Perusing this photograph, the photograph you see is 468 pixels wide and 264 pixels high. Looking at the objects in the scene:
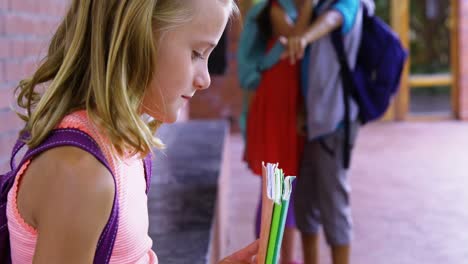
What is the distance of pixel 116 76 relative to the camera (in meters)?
1.06

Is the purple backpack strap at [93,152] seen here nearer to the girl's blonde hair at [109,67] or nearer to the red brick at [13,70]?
the girl's blonde hair at [109,67]

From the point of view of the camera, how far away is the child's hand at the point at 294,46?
291 centimetres

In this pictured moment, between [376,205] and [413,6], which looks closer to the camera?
[376,205]

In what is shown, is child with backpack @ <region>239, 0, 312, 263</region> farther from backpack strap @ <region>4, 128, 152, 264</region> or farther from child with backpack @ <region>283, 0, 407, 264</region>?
backpack strap @ <region>4, 128, 152, 264</region>

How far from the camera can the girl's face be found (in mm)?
1122

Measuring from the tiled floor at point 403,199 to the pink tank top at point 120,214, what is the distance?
9.98 ft

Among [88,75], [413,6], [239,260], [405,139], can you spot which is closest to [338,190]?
[239,260]

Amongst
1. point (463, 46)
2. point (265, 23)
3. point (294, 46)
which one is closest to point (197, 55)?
point (294, 46)

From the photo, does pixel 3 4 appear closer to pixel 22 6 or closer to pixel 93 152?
pixel 22 6

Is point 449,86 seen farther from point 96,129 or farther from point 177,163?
point 96,129

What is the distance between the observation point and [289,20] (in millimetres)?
3131

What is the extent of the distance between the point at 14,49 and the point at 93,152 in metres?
1.33

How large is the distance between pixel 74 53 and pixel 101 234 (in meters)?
0.27

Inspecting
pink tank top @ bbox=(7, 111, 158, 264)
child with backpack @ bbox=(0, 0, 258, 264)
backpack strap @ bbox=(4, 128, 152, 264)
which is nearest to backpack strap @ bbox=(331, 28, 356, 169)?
child with backpack @ bbox=(0, 0, 258, 264)
